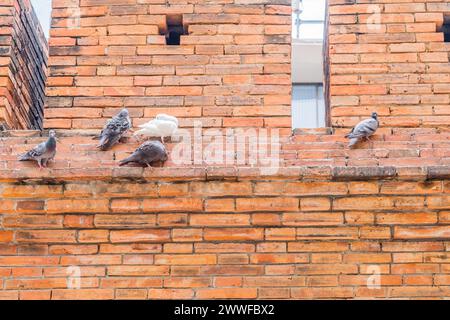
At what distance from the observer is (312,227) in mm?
4656

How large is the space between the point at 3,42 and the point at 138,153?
134 centimetres

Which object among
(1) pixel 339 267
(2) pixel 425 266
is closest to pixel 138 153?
(1) pixel 339 267

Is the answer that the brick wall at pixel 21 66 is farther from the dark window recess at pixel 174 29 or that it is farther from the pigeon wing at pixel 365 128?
the pigeon wing at pixel 365 128

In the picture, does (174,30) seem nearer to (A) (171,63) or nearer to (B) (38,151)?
(A) (171,63)

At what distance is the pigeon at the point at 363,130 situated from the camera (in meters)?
4.83

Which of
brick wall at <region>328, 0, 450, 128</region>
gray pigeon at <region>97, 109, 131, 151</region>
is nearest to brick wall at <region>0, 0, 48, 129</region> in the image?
gray pigeon at <region>97, 109, 131, 151</region>

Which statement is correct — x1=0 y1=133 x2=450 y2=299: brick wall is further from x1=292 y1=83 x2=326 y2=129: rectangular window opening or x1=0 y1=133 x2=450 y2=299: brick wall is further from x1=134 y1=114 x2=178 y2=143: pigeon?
x1=292 y1=83 x2=326 y2=129: rectangular window opening

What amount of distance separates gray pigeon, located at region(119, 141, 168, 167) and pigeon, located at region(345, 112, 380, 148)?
113 cm

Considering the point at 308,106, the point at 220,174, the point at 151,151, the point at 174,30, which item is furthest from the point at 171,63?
the point at 308,106

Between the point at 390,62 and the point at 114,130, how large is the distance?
178cm

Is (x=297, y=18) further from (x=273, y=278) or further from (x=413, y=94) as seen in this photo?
(x=273, y=278)

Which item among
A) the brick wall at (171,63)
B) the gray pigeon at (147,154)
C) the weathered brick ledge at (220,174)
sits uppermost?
the brick wall at (171,63)

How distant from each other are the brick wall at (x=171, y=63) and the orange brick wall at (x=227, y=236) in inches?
20.4

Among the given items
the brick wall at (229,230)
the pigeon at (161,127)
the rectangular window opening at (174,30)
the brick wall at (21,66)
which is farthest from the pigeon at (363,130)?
the brick wall at (21,66)
